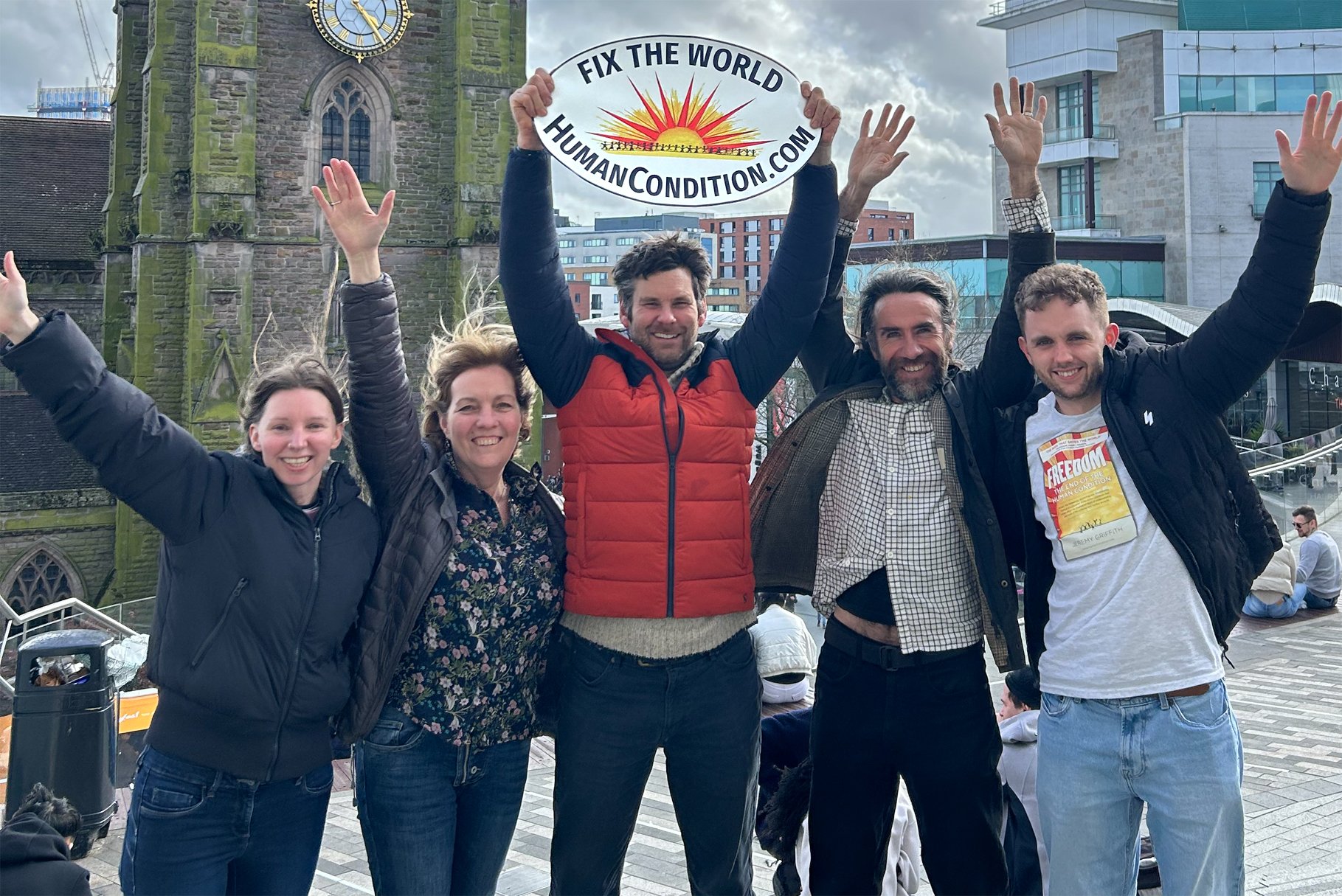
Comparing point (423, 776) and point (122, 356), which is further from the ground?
point (122, 356)

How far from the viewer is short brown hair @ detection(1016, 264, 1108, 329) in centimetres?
328

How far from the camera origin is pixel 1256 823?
614cm

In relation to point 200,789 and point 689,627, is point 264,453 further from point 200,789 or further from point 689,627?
point 689,627

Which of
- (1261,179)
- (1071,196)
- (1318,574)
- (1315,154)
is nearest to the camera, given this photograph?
(1315,154)

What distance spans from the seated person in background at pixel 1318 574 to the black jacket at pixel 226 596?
42.6ft

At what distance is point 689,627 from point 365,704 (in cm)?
97

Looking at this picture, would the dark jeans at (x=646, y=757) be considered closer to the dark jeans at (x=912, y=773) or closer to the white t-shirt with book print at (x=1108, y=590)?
the dark jeans at (x=912, y=773)

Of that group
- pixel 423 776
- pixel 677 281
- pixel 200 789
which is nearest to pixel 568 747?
pixel 423 776

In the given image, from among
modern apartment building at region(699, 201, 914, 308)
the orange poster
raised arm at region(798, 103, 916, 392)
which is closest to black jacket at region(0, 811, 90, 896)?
raised arm at region(798, 103, 916, 392)

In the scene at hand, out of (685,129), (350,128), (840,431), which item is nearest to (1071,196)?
(350,128)

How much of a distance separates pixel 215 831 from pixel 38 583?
27279 millimetres

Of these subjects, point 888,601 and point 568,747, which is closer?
point 568,747

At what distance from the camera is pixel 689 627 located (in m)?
3.33

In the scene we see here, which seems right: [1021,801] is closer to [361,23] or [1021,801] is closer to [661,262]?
[661,262]
